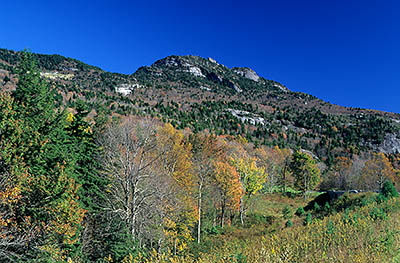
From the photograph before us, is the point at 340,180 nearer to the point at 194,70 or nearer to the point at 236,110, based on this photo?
the point at 236,110

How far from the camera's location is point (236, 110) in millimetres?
133500

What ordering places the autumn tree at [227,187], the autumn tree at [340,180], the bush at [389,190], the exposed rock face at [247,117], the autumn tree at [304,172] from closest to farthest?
the bush at [389,190], the autumn tree at [227,187], the autumn tree at [304,172], the autumn tree at [340,180], the exposed rock face at [247,117]

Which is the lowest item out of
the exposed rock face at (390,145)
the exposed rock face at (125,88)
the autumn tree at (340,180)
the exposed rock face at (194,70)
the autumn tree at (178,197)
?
the autumn tree at (178,197)

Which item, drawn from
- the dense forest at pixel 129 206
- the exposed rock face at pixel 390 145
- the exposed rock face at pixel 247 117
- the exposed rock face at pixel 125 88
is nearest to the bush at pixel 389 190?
the dense forest at pixel 129 206

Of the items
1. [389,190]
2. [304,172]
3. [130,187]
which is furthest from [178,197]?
[304,172]

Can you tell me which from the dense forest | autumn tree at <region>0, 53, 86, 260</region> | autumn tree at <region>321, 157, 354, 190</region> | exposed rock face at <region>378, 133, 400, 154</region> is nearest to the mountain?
exposed rock face at <region>378, 133, 400, 154</region>

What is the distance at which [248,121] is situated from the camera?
124 m

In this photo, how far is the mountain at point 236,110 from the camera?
97.3 meters

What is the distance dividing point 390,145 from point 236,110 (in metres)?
78.6

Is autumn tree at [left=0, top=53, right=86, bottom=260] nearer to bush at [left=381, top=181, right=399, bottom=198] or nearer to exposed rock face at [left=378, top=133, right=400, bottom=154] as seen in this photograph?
bush at [left=381, top=181, right=399, bottom=198]

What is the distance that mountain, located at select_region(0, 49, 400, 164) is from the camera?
319ft

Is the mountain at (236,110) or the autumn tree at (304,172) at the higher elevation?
the mountain at (236,110)

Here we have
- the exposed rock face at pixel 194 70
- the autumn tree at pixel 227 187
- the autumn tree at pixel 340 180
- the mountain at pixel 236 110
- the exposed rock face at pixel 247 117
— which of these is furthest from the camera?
the exposed rock face at pixel 194 70

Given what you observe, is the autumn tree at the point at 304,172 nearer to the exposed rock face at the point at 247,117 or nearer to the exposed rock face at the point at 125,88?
the exposed rock face at the point at 247,117
